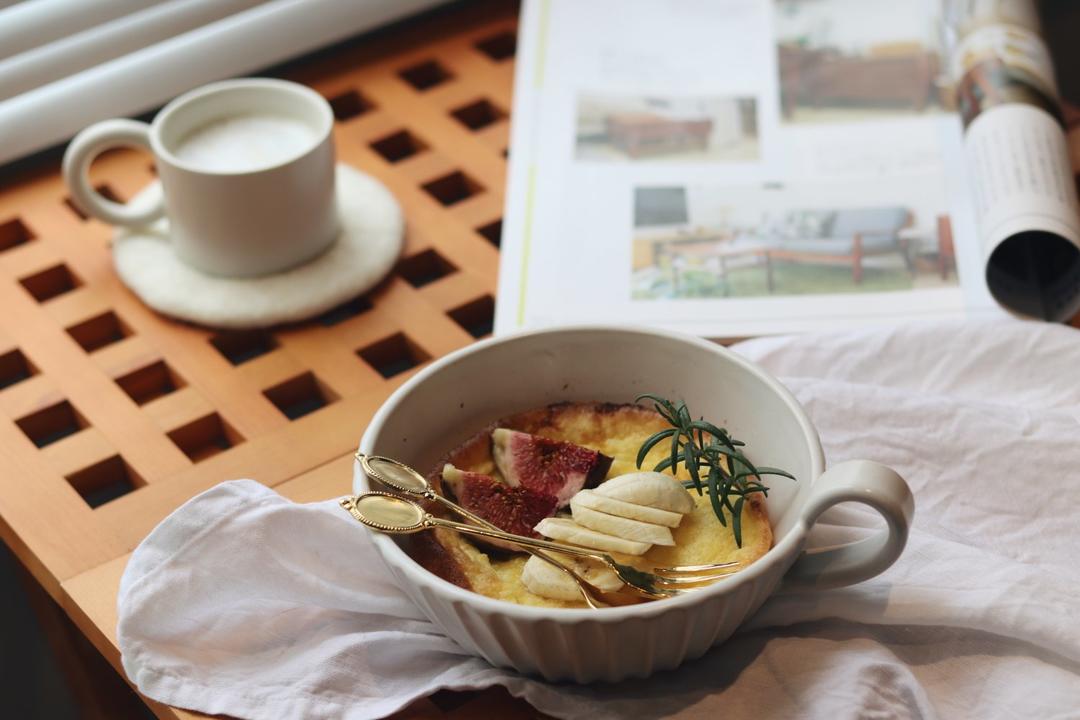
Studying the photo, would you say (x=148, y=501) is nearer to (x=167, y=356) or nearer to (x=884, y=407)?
(x=167, y=356)

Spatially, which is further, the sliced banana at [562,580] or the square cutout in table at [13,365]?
the square cutout in table at [13,365]

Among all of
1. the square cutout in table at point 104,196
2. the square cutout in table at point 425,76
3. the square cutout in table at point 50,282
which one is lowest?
the square cutout in table at point 50,282

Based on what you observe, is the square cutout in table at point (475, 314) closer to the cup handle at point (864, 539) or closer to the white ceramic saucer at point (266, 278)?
the white ceramic saucer at point (266, 278)

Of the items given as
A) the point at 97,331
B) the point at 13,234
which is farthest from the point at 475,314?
the point at 13,234

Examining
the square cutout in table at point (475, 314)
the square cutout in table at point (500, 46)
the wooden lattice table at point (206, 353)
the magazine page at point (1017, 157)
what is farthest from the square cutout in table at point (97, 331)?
the magazine page at point (1017, 157)

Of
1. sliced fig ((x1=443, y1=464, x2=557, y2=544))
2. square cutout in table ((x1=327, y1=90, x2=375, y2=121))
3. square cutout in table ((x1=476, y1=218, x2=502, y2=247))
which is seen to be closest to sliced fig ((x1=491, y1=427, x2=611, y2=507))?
sliced fig ((x1=443, y1=464, x2=557, y2=544))

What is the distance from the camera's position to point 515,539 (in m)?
0.59

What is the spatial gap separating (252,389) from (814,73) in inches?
21.9

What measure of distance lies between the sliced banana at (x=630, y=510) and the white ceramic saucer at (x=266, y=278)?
34 centimetres

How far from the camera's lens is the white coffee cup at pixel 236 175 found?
85 centimetres

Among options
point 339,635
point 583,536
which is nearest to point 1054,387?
point 583,536

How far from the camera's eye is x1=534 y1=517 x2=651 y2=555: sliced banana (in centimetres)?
59

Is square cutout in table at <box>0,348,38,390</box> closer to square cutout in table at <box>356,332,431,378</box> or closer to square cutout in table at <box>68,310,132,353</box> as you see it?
square cutout in table at <box>68,310,132,353</box>

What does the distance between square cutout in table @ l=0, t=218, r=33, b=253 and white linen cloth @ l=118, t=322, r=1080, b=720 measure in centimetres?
43
